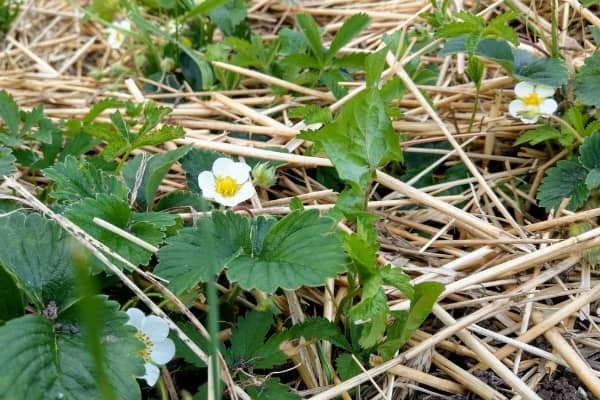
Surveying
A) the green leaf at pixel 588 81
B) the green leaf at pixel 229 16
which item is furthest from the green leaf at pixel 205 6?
the green leaf at pixel 588 81

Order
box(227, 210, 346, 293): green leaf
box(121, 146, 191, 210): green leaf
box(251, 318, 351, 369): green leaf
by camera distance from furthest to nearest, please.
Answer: box(121, 146, 191, 210): green leaf < box(251, 318, 351, 369): green leaf < box(227, 210, 346, 293): green leaf

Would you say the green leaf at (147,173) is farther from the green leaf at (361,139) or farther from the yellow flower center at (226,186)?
the green leaf at (361,139)

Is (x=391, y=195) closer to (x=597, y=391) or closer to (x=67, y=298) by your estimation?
(x=597, y=391)

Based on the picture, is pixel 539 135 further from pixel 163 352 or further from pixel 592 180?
pixel 163 352

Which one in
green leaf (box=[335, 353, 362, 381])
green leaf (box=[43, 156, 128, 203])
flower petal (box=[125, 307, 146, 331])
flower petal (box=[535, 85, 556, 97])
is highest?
green leaf (box=[43, 156, 128, 203])

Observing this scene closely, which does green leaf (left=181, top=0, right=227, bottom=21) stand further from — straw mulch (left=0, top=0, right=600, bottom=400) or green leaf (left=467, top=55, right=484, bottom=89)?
green leaf (left=467, top=55, right=484, bottom=89)

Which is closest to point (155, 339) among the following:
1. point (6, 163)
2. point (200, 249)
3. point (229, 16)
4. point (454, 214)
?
point (200, 249)

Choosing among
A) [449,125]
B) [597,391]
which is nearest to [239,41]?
[449,125]

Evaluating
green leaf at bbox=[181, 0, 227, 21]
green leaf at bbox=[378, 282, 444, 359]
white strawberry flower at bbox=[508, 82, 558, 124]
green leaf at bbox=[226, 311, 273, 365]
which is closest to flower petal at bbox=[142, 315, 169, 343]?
green leaf at bbox=[226, 311, 273, 365]
